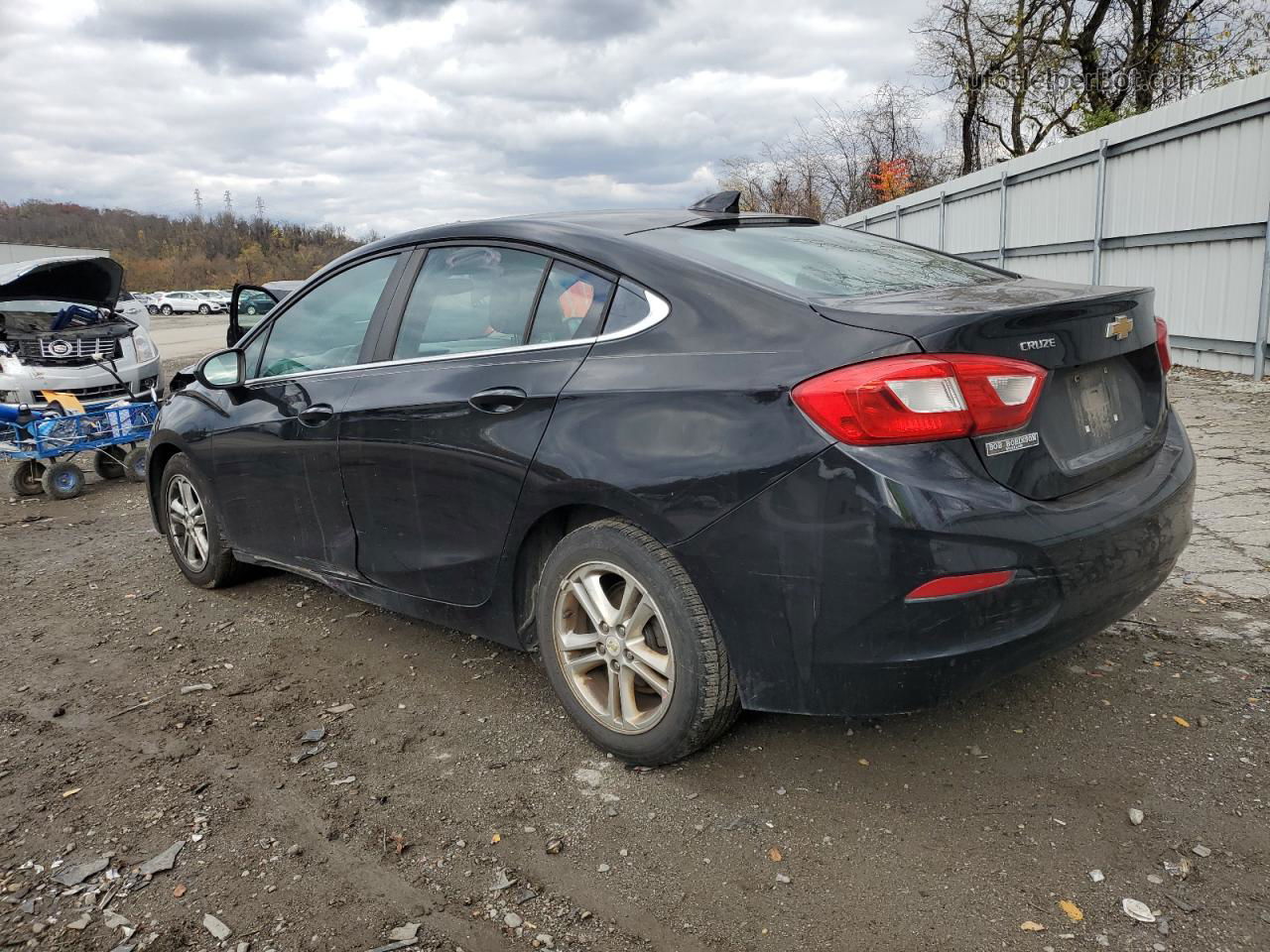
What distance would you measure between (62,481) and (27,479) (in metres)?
0.49

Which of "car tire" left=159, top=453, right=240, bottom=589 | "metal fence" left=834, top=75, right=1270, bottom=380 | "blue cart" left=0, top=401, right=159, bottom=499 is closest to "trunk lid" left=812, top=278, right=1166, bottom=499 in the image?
"car tire" left=159, top=453, right=240, bottom=589

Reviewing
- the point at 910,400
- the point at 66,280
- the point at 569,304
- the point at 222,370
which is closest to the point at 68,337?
the point at 66,280

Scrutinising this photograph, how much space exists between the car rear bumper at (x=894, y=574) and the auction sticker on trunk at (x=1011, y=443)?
62mm

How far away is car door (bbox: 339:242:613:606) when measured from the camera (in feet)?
9.51

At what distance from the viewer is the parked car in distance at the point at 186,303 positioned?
59125 mm

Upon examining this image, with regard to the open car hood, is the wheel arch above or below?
below

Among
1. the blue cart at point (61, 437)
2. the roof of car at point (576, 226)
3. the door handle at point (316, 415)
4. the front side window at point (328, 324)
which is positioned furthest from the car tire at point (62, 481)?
the roof of car at point (576, 226)

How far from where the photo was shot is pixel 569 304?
2.94 m

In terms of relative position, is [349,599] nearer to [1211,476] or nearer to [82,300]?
[1211,476]

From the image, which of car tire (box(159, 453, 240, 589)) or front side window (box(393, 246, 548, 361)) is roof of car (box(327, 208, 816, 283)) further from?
car tire (box(159, 453, 240, 589))

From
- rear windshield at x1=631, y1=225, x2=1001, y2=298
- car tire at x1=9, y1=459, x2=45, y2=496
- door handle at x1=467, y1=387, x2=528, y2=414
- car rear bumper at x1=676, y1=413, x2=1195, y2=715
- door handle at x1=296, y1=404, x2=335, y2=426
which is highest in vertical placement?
rear windshield at x1=631, y1=225, x2=1001, y2=298

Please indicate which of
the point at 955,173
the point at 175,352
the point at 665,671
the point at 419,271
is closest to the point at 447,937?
the point at 665,671

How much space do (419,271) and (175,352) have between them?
21572 millimetres

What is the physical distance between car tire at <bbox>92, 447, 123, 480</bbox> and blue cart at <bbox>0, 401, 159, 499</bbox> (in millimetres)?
165
